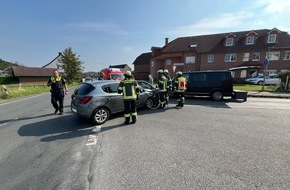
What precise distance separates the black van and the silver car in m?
6.62

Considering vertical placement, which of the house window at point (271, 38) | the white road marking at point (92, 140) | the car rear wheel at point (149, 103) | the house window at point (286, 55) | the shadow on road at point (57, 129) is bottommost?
the white road marking at point (92, 140)

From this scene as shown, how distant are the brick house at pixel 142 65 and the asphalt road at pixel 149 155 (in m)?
45.4

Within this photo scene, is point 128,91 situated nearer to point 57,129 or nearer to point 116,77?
point 57,129

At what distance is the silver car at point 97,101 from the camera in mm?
5789

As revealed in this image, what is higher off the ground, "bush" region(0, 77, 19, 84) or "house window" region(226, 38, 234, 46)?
"house window" region(226, 38, 234, 46)

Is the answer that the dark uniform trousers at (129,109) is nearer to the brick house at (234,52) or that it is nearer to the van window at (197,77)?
the van window at (197,77)

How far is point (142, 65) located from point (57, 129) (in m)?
50.4

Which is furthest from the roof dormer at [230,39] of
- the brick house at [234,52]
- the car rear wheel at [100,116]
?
the car rear wheel at [100,116]

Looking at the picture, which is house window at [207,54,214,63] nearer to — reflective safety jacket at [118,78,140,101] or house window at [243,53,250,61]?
house window at [243,53,250,61]

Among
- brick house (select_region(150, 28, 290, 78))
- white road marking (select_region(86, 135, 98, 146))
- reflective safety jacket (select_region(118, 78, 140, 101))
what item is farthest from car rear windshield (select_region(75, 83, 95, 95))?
brick house (select_region(150, 28, 290, 78))

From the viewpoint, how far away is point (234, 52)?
99.8ft

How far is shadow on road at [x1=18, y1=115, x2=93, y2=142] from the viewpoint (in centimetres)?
499

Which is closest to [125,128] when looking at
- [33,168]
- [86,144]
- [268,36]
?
[86,144]

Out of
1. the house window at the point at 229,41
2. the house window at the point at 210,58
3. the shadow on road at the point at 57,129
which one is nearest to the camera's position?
the shadow on road at the point at 57,129
